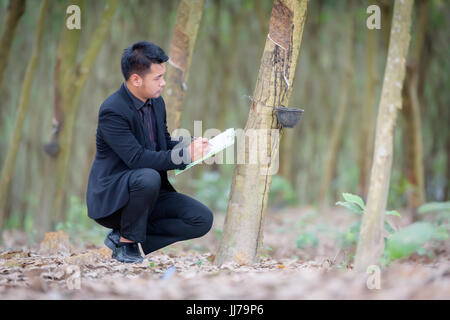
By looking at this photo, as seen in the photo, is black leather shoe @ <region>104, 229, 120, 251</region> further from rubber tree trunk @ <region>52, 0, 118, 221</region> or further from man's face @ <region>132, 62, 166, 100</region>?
rubber tree trunk @ <region>52, 0, 118, 221</region>

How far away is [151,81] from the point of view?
147 inches

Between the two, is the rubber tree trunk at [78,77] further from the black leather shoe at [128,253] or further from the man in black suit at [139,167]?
the black leather shoe at [128,253]

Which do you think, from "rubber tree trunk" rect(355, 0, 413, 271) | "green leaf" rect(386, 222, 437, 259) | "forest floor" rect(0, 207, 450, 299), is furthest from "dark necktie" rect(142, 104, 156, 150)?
"green leaf" rect(386, 222, 437, 259)

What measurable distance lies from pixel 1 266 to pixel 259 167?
201 cm

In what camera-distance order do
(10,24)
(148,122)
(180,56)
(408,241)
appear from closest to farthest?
(408,241), (148,122), (180,56), (10,24)

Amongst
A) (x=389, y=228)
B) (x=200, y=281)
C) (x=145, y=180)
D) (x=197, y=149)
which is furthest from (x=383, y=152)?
(x=145, y=180)

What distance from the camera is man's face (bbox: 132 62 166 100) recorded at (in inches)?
146

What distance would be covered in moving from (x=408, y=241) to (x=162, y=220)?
193 cm

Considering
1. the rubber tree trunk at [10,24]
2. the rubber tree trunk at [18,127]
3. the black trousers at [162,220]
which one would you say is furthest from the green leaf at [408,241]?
the rubber tree trunk at [10,24]

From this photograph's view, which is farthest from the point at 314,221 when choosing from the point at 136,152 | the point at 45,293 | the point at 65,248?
the point at 45,293

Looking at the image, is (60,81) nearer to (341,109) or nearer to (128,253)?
(128,253)

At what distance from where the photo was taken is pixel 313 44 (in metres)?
12.3

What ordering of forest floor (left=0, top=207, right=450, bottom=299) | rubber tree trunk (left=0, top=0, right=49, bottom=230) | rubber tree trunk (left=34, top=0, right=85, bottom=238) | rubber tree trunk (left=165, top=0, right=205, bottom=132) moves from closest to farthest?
1. forest floor (left=0, top=207, right=450, bottom=299)
2. rubber tree trunk (left=165, top=0, right=205, bottom=132)
3. rubber tree trunk (left=34, top=0, right=85, bottom=238)
4. rubber tree trunk (left=0, top=0, right=49, bottom=230)

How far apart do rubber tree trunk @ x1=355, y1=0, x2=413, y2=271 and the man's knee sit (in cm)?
147
